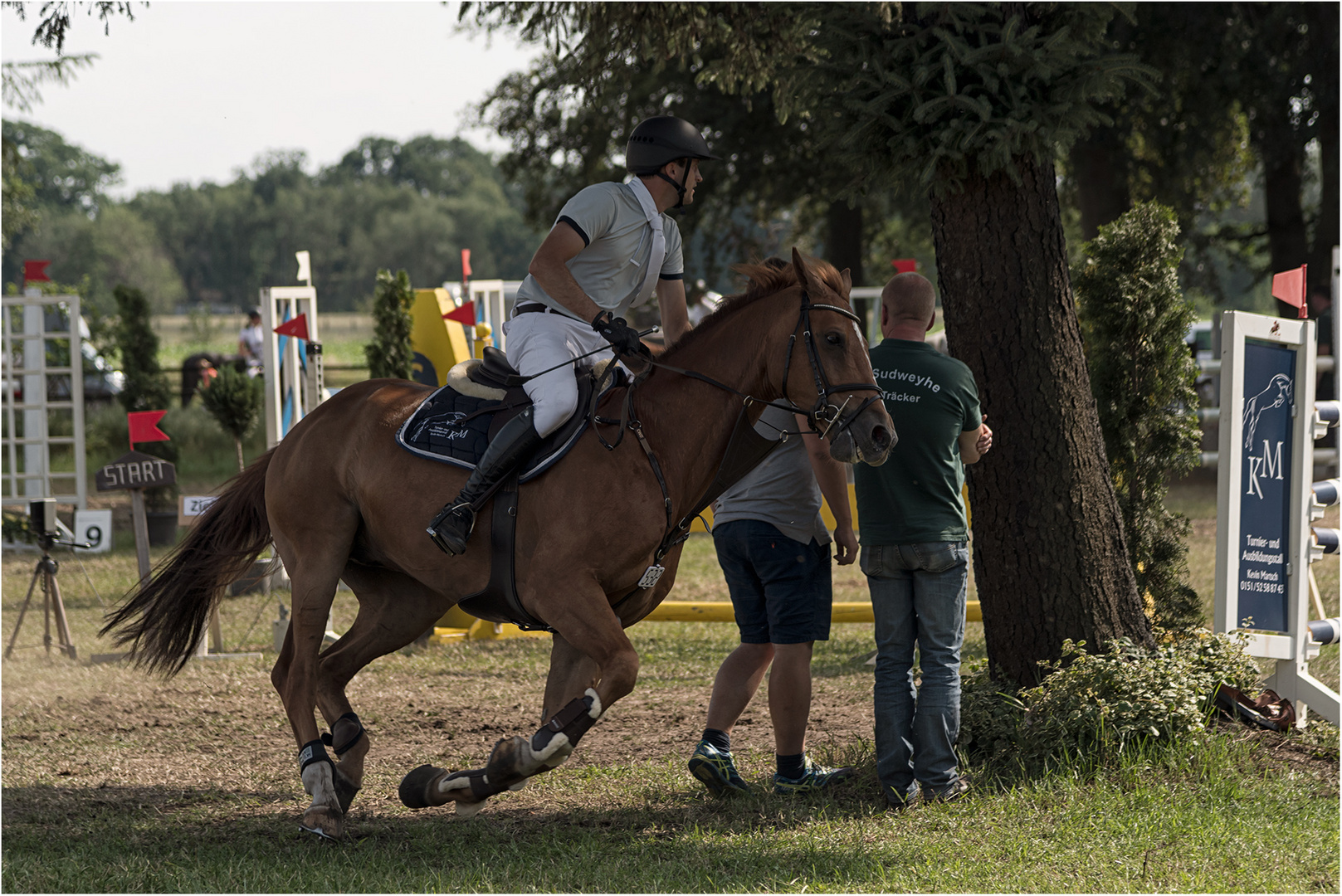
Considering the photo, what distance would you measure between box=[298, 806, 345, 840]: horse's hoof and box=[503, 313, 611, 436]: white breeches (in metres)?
1.68

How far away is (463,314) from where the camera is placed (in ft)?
32.3

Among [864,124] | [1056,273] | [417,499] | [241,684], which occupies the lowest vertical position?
[241,684]

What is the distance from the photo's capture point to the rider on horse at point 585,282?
4.13 meters

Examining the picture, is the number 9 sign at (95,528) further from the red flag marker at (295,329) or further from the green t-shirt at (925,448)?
the green t-shirt at (925,448)

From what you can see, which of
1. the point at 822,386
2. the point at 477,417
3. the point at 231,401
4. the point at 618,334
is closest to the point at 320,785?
the point at 477,417

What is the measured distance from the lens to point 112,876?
402cm

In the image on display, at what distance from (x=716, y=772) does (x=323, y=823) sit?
1.55m

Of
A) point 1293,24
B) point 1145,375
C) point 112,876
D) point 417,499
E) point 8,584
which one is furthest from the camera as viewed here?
point 1293,24

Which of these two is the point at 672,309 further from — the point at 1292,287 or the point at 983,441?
the point at 1292,287

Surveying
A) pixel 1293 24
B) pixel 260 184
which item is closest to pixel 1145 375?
pixel 1293 24

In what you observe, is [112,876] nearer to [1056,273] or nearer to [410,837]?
[410,837]

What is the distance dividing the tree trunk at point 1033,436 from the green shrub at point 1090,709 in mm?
169

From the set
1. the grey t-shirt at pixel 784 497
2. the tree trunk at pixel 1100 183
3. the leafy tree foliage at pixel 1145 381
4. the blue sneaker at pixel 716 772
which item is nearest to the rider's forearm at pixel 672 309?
the grey t-shirt at pixel 784 497

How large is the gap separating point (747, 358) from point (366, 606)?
213 centimetres
